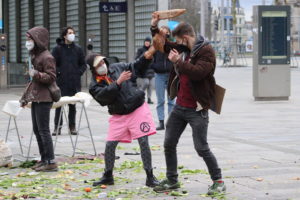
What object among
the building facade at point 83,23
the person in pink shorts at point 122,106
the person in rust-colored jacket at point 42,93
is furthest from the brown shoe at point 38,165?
the building facade at point 83,23

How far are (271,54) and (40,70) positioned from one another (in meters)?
11.1

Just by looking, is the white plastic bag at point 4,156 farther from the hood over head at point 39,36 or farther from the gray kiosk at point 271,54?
the gray kiosk at point 271,54

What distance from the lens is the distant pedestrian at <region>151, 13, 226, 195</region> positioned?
22.6 ft

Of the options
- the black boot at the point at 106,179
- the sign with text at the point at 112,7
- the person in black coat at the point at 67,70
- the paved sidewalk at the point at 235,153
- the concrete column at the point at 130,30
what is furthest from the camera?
the concrete column at the point at 130,30

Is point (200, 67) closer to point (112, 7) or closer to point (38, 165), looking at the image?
point (38, 165)

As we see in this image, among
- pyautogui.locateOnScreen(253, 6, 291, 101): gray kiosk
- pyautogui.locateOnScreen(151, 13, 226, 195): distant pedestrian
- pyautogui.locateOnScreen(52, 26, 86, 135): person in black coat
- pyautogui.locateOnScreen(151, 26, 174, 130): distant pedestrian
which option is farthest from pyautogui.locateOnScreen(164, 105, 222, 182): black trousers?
pyautogui.locateOnScreen(253, 6, 291, 101): gray kiosk

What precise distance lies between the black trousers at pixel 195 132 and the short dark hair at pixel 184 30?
718 mm

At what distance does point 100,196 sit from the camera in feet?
23.2

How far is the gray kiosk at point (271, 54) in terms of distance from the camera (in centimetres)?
1880

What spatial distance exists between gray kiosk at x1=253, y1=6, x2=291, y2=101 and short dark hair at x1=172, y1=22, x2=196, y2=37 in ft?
39.1

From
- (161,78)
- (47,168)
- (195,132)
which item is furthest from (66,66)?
(195,132)

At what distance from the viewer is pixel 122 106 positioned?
7543 millimetres

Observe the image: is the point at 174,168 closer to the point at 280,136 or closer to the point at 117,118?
the point at 117,118

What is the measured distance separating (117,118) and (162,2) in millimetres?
15297
